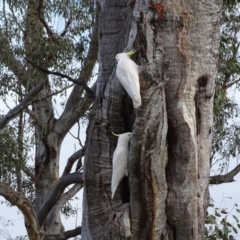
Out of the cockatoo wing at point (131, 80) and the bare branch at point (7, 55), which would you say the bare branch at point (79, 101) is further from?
the cockatoo wing at point (131, 80)

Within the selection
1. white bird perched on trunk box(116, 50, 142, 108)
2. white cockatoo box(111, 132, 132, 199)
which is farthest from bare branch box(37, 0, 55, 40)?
white bird perched on trunk box(116, 50, 142, 108)

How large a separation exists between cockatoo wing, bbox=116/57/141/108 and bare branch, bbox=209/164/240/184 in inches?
191

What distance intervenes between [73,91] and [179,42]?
4134 millimetres

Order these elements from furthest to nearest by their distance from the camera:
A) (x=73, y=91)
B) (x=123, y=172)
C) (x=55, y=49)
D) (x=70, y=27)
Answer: (x=73, y=91)
(x=70, y=27)
(x=55, y=49)
(x=123, y=172)

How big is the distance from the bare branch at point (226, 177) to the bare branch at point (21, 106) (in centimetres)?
226

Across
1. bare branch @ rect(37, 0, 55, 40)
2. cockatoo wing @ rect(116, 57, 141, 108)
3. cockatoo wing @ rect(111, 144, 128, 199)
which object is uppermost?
bare branch @ rect(37, 0, 55, 40)

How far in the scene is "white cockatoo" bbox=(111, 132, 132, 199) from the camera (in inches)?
115

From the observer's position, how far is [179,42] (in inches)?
125

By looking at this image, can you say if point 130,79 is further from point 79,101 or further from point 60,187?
point 79,101

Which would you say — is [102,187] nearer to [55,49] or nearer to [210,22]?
[210,22]

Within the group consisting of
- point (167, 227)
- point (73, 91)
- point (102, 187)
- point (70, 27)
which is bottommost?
point (167, 227)

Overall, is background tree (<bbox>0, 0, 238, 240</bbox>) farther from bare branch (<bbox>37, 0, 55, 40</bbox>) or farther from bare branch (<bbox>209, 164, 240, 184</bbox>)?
bare branch (<bbox>209, 164, 240, 184</bbox>)

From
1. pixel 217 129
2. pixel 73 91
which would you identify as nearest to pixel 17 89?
pixel 73 91

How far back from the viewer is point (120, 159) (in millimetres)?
2930
